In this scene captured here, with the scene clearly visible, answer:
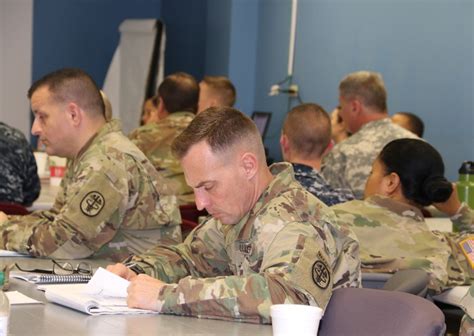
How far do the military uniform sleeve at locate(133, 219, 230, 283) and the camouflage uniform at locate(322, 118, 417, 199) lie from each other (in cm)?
279

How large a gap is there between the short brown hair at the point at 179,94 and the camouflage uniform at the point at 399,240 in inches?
118

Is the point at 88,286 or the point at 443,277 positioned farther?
the point at 443,277

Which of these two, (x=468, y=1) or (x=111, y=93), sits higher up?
(x=468, y=1)

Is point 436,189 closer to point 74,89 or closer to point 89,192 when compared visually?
point 89,192

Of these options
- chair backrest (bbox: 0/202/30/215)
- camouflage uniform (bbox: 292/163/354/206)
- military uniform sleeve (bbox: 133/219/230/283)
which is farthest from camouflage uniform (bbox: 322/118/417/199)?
military uniform sleeve (bbox: 133/219/230/283)

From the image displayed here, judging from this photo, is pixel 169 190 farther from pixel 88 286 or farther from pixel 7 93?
pixel 7 93

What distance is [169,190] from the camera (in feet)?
13.1

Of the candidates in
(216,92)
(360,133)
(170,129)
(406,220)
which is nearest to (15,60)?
(216,92)

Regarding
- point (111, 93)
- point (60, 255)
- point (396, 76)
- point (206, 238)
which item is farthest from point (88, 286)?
point (111, 93)

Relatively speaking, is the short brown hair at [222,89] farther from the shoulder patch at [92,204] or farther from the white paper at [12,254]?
the white paper at [12,254]

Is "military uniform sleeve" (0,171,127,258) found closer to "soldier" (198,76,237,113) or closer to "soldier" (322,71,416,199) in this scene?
"soldier" (322,71,416,199)

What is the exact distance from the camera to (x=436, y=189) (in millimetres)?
3805

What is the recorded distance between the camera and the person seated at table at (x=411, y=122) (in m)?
6.43

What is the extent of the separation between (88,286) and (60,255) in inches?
37.6
